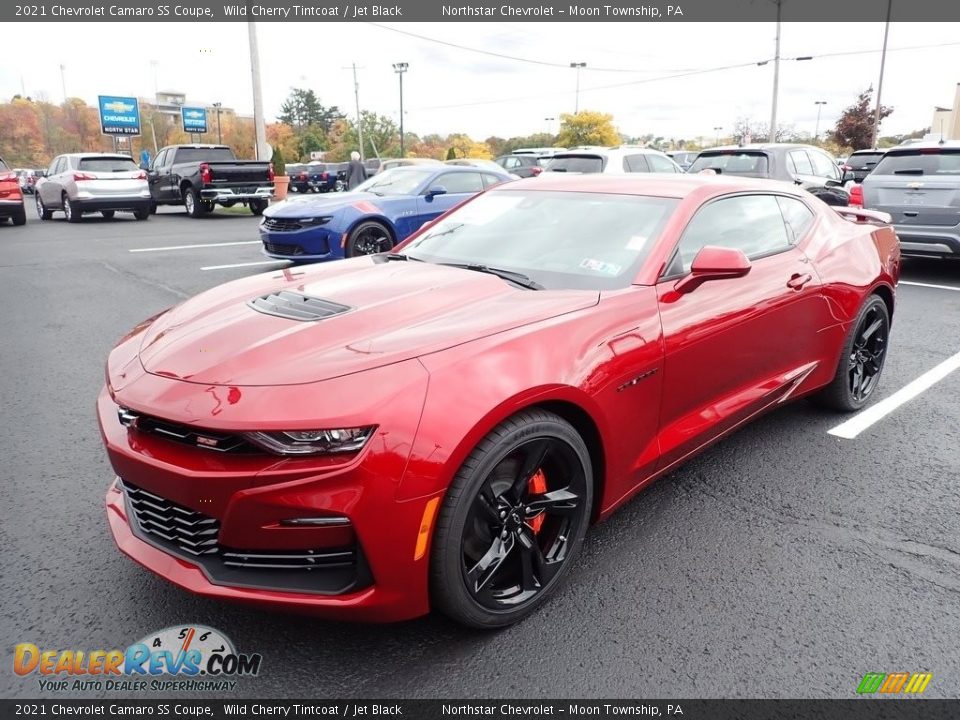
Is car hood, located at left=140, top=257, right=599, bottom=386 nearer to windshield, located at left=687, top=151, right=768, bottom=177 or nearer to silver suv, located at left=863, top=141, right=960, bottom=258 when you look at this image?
silver suv, located at left=863, top=141, right=960, bottom=258

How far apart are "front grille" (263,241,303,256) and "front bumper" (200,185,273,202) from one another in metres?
9.12

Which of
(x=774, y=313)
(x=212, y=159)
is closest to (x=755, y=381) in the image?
(x=774, y=313)

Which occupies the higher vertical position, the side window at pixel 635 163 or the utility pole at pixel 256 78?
the utility pole at pixel 256 78

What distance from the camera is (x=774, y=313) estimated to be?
3443mm

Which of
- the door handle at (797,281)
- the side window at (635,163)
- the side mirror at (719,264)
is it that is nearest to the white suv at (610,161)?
the side window at (635,163)

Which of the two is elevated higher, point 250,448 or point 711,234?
point 711,234

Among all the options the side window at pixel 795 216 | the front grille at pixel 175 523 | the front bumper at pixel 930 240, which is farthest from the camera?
the front bumper at pixel 930 240

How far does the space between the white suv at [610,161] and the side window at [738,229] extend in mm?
7834

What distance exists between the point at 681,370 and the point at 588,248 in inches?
27.0

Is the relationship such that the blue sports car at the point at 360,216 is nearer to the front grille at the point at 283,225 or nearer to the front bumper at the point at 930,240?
the front grille at the point at 283,225

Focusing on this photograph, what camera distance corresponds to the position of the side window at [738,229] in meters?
3.19

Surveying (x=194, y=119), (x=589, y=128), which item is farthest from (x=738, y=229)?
(x=589, y=128)

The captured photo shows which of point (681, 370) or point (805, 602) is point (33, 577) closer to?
point (681, 370)

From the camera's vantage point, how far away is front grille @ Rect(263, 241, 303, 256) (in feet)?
28.3
